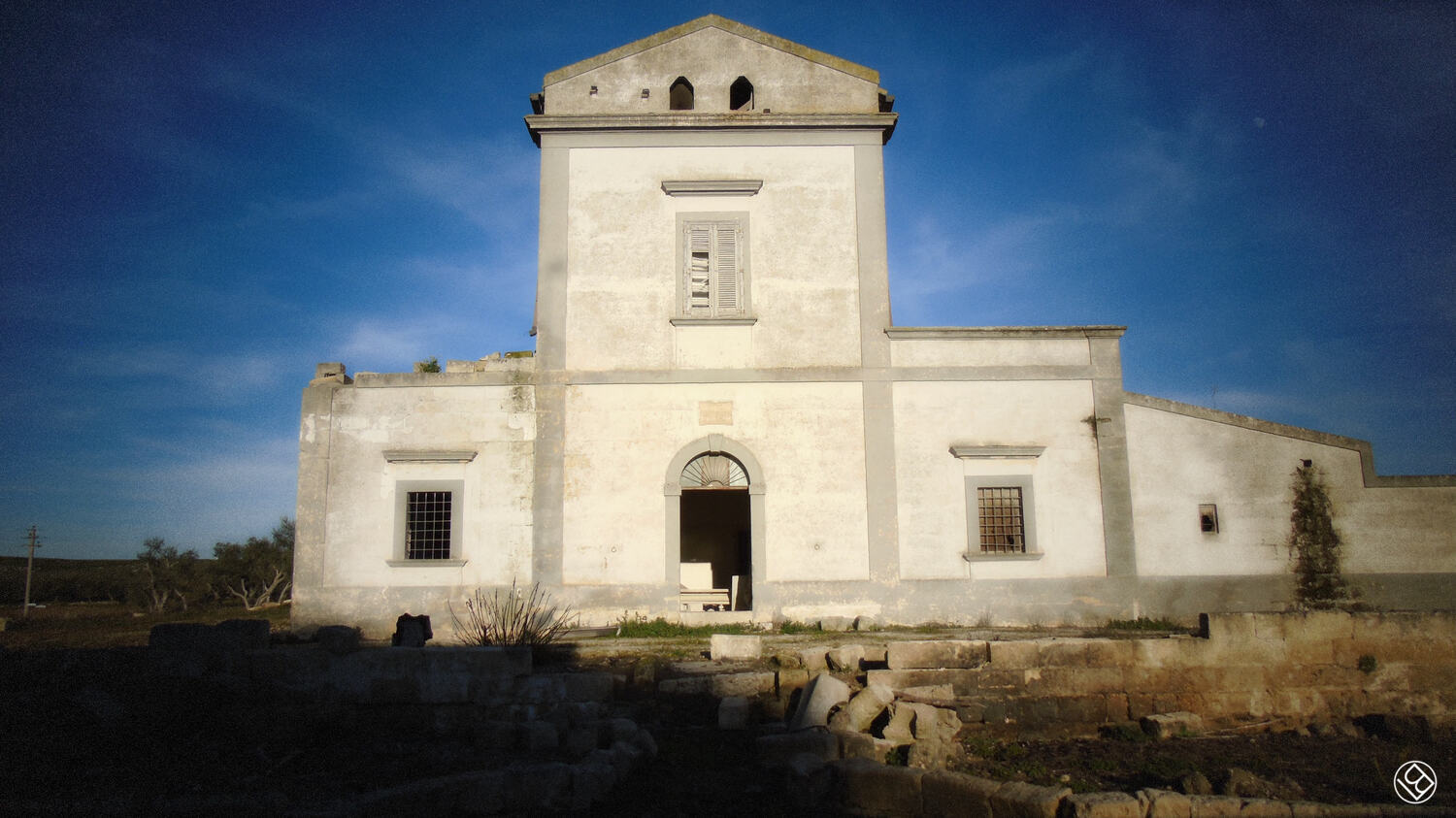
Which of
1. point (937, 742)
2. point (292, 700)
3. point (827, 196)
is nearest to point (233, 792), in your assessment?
point (292, 700)

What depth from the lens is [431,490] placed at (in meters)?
16.1

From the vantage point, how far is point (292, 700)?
26.7 ft

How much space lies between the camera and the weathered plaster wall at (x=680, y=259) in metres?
16.6

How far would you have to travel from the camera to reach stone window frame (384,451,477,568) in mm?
15836

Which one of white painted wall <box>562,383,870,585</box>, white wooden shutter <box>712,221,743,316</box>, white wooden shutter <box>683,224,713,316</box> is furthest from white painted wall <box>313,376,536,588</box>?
white wooden shutter <box>712,221,743,316</box>

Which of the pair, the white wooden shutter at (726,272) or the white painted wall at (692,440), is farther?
the white wooden shutter at (726,272)

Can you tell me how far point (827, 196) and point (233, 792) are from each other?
14446mm

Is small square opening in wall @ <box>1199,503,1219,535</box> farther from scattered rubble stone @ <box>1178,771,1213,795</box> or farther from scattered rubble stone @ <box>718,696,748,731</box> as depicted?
scattered rubble stone @ <box>718,696,748,731</box>

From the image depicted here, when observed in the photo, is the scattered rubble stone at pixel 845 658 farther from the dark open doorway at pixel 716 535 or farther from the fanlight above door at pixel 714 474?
the dark open doorway at pixel 716 535

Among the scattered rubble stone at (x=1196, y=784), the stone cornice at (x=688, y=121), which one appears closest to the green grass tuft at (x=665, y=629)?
Answer: the scattered rubble stone at (x=1196, y=784)

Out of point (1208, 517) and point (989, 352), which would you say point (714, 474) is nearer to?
point (989, 352)

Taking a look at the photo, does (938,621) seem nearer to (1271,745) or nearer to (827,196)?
(1271,745)

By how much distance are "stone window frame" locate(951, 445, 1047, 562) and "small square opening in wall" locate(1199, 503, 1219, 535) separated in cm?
313

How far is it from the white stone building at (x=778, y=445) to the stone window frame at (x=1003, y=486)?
0.05m
